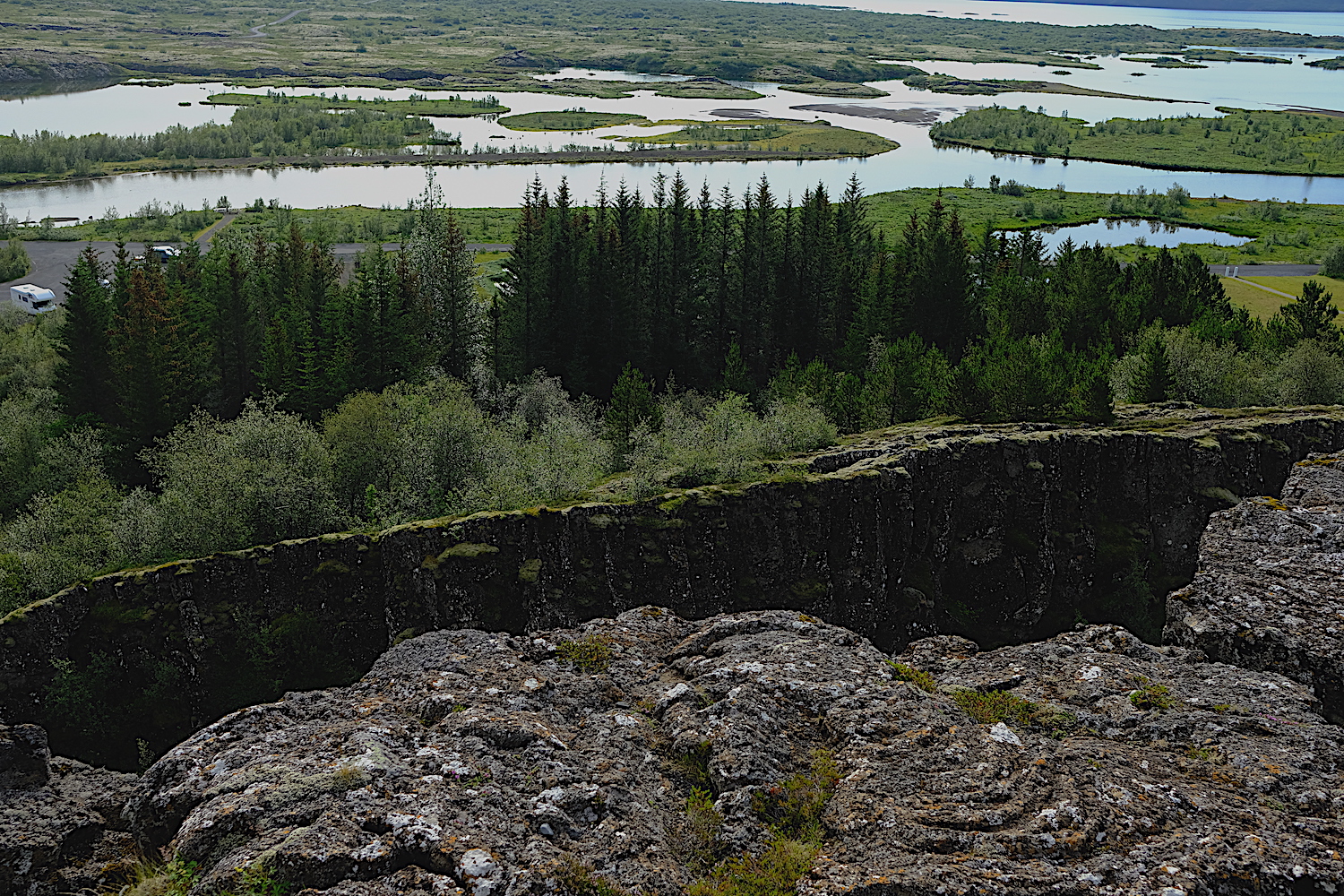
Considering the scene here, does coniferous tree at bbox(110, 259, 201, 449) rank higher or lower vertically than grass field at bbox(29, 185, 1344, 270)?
lower

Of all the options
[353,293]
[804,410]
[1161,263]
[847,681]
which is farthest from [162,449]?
[1161,263]

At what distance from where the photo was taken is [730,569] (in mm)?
31562

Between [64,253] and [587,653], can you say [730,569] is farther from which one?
[64,253]

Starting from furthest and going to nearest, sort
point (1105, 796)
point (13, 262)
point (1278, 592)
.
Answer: point (13, 262) < point (1278, 592) < point (1105, 796)

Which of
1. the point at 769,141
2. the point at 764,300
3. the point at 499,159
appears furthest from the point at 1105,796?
the point at 769,141

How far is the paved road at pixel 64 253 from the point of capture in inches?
4031

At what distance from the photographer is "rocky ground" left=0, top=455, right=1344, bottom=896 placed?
1464 cm

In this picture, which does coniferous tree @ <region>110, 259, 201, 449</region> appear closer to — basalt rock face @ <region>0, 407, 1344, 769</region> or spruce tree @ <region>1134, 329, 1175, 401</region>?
basalt rock face @ <region>0, 407, 1344, 769</region>

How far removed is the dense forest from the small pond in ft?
163

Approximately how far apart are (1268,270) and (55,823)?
131 m

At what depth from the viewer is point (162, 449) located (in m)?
55.6

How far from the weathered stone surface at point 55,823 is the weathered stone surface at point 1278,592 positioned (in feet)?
77.8

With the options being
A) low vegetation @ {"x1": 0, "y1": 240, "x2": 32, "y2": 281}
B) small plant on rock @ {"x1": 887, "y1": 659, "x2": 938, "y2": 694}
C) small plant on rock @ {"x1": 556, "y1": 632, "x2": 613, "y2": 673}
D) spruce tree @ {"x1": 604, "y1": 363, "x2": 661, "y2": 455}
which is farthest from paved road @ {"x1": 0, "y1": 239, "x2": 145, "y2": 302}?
small plant on rock @ {"x1": 887, "y1": 659, "x2": 938, "y2": 694}

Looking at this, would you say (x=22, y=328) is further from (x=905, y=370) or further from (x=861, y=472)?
(x=861, y=472)
